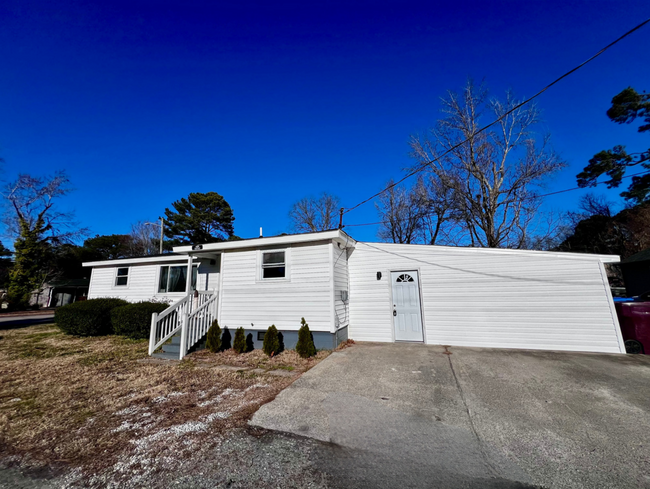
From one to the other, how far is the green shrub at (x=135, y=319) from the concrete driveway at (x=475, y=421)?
703cm

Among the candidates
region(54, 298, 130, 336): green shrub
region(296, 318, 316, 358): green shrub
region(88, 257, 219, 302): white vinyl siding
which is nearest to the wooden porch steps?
region(88, 257, 219, 302): white vinyl siding

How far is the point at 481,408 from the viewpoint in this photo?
3.63 meters

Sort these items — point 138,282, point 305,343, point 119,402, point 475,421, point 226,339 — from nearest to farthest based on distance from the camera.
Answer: point 475,421 → point 119,402 → point 305,343 → point 226,339 → point 138,282

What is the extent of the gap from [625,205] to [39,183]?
1735 inches

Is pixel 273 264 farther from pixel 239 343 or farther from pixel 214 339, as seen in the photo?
pixel 214 339

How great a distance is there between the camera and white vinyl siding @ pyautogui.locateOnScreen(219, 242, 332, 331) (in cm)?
730

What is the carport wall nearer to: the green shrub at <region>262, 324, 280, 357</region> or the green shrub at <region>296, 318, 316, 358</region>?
the green shrub at <region>296, 318, 316, 358</region>

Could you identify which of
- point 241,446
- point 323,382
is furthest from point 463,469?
point 323,382

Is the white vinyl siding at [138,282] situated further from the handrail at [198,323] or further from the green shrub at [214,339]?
the green shrub at [214,339]

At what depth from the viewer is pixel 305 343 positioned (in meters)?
6.62


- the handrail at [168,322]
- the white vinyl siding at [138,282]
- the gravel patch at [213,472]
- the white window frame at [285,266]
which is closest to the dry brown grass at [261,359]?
the handrail at [168,322]

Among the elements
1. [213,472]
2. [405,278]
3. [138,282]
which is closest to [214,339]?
[213,472]

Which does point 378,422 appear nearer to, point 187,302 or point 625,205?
point 187,302

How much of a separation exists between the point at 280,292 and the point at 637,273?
16264mm
